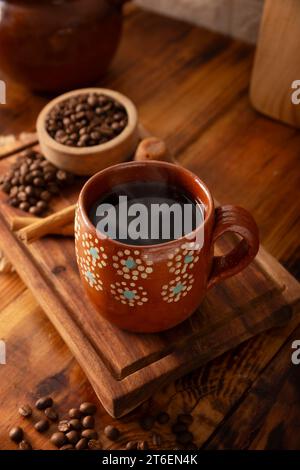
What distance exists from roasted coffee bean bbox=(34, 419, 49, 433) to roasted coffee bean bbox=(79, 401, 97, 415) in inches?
1.8

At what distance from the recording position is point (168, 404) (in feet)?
2.47

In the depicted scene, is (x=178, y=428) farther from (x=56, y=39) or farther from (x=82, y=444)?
(x=56, y=39)

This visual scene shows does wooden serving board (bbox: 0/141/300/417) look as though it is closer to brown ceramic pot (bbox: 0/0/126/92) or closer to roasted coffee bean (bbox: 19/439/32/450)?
roasted coffee bean (bbox: 19/439/32/450)

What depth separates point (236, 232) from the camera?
713 millimetres

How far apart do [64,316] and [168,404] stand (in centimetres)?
18

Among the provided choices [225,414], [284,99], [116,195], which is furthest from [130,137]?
[225,414]

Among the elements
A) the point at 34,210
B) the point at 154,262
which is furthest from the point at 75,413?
the point at 34,210

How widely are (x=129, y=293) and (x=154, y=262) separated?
2.2 inches

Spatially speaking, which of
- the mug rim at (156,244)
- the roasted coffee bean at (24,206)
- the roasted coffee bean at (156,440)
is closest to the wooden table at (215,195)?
the roasted coffee bean at (156,440)

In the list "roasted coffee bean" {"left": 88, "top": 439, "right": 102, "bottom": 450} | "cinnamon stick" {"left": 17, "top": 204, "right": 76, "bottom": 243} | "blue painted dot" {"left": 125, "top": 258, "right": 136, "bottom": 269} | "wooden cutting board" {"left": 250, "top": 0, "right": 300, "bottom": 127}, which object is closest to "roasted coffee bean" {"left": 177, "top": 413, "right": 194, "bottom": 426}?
"roasted coffee bean" {"left": 88, "top": 439, "right": 102, "bottom": 450}

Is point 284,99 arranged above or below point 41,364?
above

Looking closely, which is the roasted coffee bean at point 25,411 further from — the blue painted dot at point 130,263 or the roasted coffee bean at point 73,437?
the blue painted dot at point 130,263

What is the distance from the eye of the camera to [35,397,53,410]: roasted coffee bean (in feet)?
2.43

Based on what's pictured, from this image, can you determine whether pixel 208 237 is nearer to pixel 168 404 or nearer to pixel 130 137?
pixel 168 404
